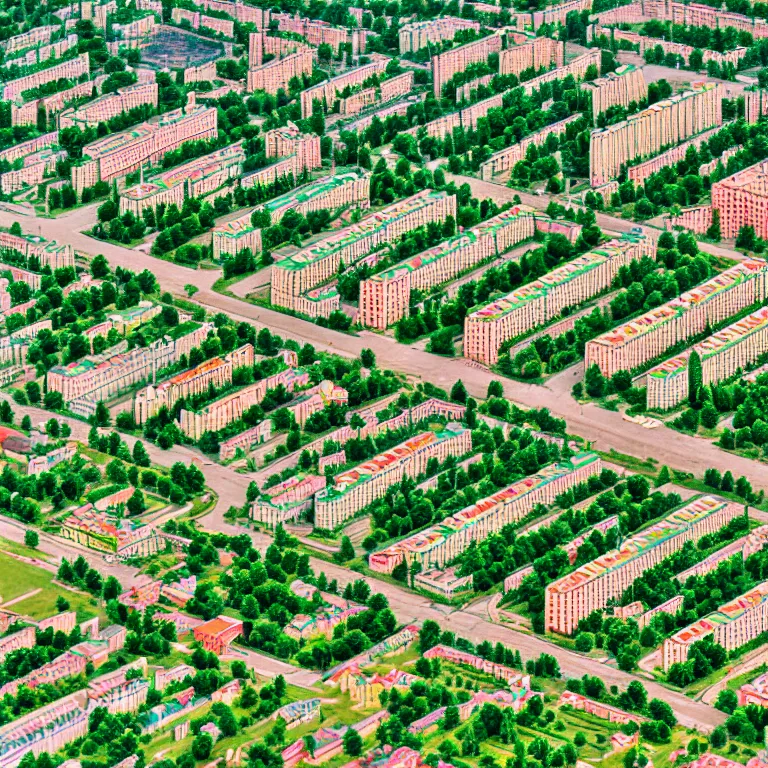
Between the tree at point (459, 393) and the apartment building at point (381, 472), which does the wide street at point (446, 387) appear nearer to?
the tree at point (459, 393)

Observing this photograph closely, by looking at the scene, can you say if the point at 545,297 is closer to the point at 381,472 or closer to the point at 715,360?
the point at 715,360

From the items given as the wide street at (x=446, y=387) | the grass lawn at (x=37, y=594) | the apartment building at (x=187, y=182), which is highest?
the apartment building at (x=187, y=182)

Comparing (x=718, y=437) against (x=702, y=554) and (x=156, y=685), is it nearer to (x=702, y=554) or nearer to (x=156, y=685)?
(x=702, y=554)

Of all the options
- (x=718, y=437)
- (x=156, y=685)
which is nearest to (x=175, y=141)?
(x=718, y=437)

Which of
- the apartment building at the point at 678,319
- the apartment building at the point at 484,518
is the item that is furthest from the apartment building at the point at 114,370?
the apartment building at the point at 484,518

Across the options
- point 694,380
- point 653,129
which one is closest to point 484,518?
point 694,380

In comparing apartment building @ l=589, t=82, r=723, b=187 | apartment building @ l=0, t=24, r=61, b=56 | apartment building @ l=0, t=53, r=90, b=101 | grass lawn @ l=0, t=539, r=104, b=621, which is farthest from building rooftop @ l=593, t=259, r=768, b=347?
apartment building @ l=0, t=24, r=61, b=56
